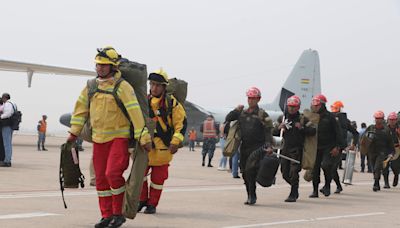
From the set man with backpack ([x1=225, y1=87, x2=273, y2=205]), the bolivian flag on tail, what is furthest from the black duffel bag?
the bolivian flag on tail

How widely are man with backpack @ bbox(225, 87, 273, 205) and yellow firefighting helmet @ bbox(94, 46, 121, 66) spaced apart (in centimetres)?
408

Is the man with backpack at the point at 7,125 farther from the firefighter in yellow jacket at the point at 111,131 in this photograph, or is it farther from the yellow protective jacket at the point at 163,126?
the firefighter in yellow jacket at the point at 111,131

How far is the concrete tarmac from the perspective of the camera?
9195 mm

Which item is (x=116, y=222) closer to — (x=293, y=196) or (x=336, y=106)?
(x=293, y=196)

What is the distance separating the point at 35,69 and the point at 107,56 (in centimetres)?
3524

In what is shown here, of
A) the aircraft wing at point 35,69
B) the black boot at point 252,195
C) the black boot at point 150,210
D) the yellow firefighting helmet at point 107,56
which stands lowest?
the black boot at point 150,210

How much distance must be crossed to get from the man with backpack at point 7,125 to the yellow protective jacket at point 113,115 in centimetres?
989

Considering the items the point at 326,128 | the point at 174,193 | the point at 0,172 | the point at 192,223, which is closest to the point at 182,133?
the point at 192,223

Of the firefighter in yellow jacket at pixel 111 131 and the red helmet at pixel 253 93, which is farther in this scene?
the red helmet at pixel 253 93

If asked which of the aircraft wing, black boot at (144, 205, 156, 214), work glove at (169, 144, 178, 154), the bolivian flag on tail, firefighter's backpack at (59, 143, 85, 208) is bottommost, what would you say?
black boot at (144, 205, 156, 214)

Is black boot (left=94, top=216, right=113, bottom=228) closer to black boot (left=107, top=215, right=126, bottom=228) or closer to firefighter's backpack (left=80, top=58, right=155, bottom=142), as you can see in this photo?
black boot (left=107, top=215, right=126, bottom=228)

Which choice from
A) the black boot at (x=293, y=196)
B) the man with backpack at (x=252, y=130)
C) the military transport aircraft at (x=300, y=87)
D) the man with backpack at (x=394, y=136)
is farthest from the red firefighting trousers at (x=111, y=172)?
the military transport aircraft at (x=300, y=87)

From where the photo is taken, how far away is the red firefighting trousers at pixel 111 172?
8.30 metres

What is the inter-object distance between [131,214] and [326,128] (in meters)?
6.75
